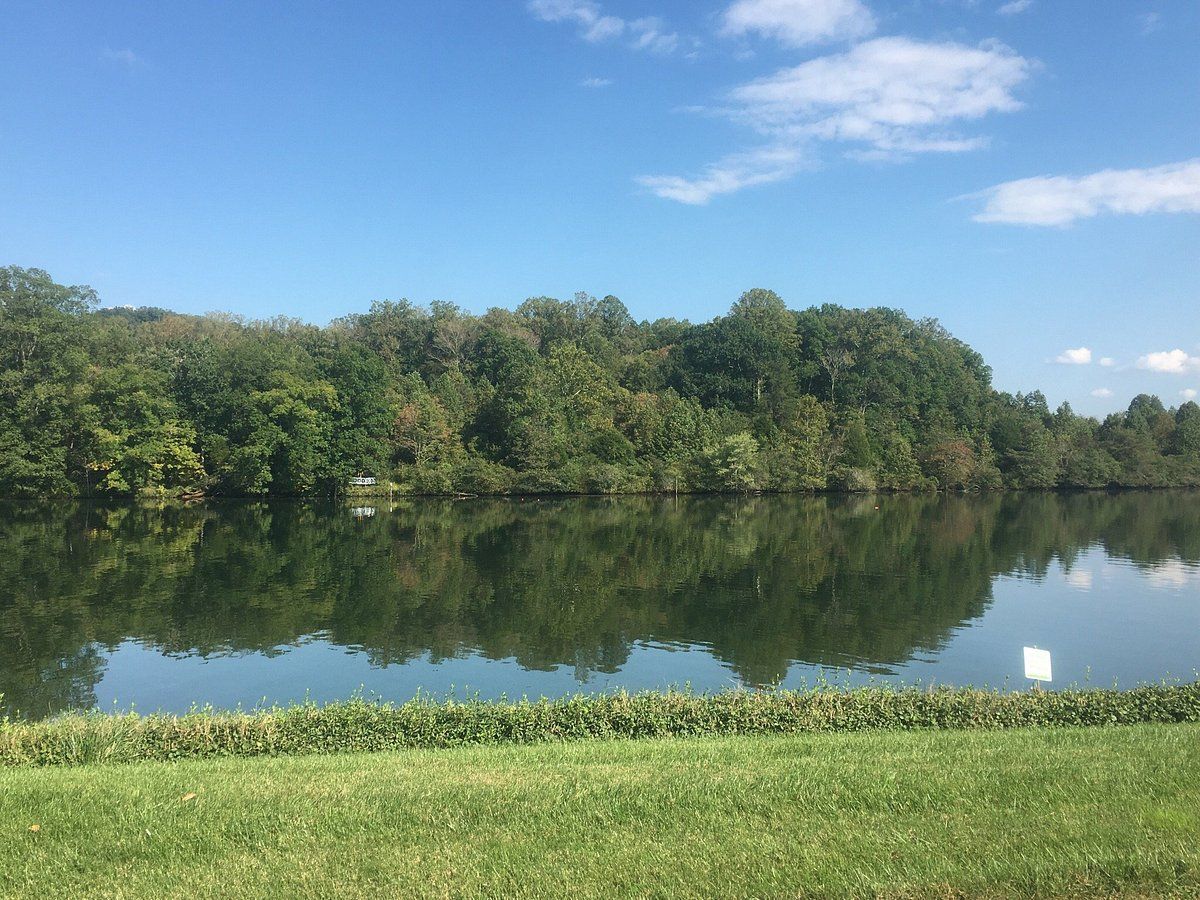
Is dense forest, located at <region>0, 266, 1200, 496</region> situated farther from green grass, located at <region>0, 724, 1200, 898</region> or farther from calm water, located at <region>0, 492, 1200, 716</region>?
green grass, located at <region>0, 724, 1200, 898</region>

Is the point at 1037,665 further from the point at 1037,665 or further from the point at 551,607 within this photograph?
the point at 551,607

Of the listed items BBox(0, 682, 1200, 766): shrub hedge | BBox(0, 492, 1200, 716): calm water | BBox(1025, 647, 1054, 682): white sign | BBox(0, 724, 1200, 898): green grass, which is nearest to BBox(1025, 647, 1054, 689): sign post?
BBox(1025, 647, 1054, 682): white sign

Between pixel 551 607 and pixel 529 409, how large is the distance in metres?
41.4

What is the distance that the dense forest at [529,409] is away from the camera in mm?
53531

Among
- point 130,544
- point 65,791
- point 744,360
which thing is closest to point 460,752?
point 65,791

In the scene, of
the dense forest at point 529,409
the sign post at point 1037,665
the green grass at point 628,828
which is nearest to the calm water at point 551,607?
the sign post at point 1037,665

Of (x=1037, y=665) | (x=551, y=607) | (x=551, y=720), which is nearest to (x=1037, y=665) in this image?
(x=1037, y=665)

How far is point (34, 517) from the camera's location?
41094mm

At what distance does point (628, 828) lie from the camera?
5.46 meters

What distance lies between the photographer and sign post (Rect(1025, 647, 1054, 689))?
35.8ft

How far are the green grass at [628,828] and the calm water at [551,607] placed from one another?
757 centimetres

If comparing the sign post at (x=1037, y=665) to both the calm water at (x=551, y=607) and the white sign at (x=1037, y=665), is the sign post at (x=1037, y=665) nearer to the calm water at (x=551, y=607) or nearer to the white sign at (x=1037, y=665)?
the white sign at (x=1037, y=665)

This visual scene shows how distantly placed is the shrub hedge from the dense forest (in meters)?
48.7

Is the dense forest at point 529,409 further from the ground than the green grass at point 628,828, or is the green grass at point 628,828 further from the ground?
the dense forest at point 529,409
